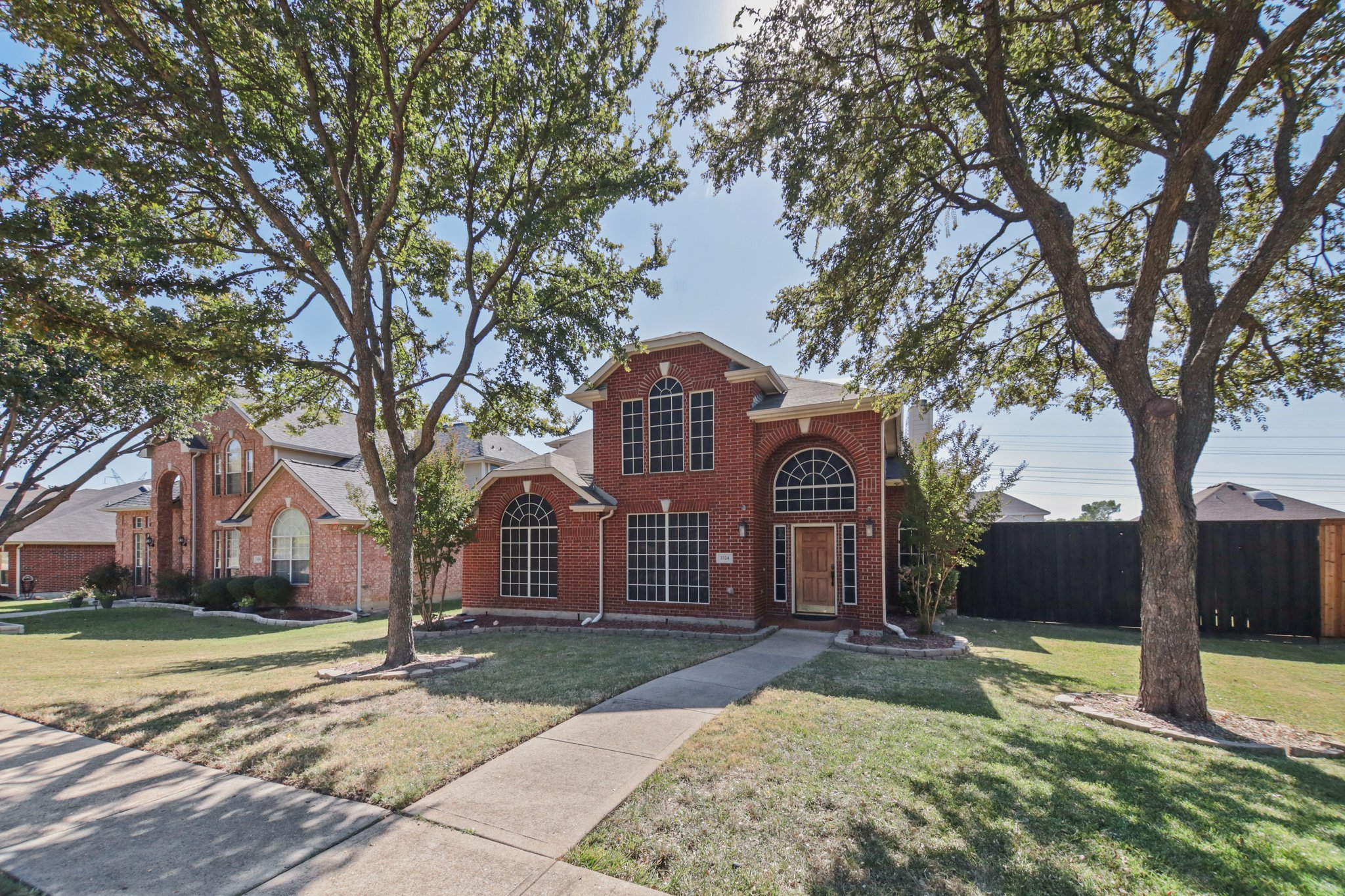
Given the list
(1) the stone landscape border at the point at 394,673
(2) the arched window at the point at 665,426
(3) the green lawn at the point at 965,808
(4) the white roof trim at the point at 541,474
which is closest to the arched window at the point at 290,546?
(4) the white roof trim at the point at 541,474

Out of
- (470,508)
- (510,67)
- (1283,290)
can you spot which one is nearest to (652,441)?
(470,508)

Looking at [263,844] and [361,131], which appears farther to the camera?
[361,131]

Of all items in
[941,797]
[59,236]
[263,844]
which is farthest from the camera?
[59,236]

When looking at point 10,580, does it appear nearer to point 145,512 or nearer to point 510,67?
point 145,512

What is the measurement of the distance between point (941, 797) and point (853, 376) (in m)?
6.91

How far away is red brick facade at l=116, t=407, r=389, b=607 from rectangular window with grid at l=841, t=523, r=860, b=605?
14.4 meters

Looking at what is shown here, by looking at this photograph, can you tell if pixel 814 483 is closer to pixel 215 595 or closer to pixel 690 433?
pixel 690 433

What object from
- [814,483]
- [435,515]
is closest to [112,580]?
[435,515]

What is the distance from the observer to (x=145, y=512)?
24.2 metres

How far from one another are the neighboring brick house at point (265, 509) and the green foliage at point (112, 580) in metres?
0.38

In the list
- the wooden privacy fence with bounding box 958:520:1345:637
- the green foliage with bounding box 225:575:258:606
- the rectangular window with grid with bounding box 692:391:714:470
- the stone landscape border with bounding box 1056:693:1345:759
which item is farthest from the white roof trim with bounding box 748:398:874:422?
the green foliage with bounding box 225:575:258:606

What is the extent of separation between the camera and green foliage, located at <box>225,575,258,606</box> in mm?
18062

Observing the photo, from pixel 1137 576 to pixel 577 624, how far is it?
12.3m

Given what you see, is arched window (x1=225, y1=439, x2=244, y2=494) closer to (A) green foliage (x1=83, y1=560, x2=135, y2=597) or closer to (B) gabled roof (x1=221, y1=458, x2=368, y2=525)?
(B) gabled roof (x1=221, y1=458, x2=368, y2=525)
